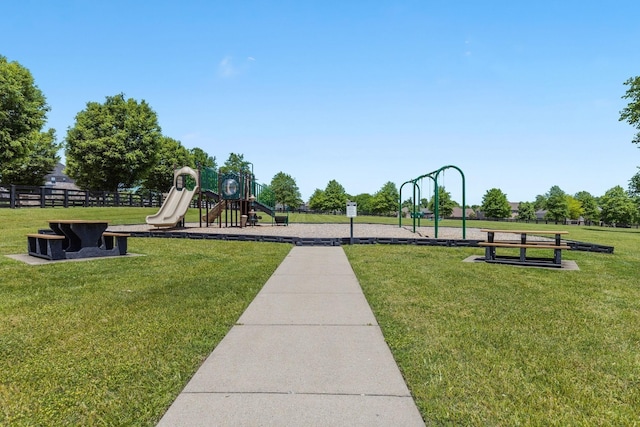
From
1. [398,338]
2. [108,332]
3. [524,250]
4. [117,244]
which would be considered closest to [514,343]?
[398,338]

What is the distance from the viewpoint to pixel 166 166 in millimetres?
56594

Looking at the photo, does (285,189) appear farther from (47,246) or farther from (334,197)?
(47,246)

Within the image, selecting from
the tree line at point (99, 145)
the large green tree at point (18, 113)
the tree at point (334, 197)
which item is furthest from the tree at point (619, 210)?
the large green tree at point (18, 113)

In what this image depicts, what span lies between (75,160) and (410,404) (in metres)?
49.4

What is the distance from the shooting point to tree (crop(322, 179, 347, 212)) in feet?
355

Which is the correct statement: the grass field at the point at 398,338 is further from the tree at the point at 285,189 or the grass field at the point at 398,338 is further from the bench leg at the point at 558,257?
the tree at the point at 285,189

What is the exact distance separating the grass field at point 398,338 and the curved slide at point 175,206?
32.8ft

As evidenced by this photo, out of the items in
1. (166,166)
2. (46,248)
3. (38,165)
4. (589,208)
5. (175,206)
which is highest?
(166,166)

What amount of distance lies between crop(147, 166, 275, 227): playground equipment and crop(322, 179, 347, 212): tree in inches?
3258

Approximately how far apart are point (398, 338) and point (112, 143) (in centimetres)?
4425

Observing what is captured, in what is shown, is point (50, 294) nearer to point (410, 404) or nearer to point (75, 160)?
point (410, 404)

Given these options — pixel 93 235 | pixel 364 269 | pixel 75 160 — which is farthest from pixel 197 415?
pixel 75 160

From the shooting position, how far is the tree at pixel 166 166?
56.2 metres

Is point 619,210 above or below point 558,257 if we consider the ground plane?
above
